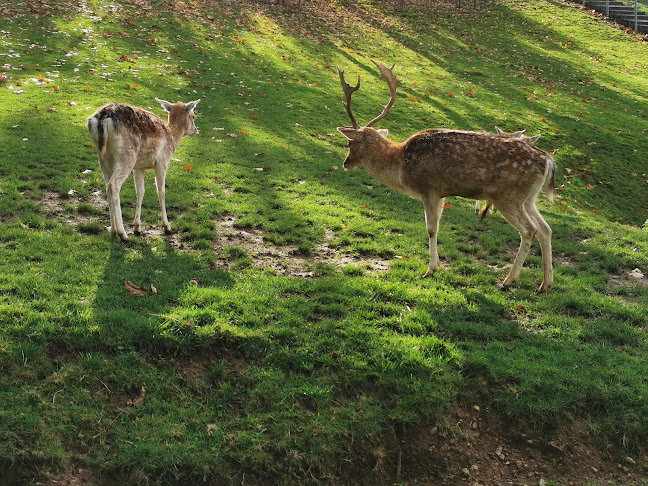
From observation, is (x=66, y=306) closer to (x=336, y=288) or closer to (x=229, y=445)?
(x=229, y=445)

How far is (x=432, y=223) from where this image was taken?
26.7 feet

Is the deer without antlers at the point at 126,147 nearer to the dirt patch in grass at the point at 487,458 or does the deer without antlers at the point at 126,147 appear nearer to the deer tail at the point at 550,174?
the dirt patch in grass at the point at 487,458

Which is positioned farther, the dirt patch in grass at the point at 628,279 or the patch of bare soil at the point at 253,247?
the dirt patch in grass at the point at 628,279

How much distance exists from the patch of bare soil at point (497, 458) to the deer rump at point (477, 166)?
10.6 ft

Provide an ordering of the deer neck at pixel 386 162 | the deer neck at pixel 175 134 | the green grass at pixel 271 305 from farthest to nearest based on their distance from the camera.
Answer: the deer neck at pixel 175 134
the deer neck at pixel 386 162
the green grass at pixel 271 305

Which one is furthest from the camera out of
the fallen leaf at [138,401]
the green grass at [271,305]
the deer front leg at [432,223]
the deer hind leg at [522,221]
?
the deer front leg at [432,223]

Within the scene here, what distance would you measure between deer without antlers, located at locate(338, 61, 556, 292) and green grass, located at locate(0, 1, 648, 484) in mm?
834

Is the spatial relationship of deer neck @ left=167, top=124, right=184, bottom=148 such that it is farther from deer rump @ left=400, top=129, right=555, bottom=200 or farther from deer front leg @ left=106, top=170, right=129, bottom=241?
deer rump @ left=400, top=129, right=555, bottom=200

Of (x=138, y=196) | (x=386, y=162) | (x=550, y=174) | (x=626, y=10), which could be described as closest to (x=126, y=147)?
(x=138, y=196)

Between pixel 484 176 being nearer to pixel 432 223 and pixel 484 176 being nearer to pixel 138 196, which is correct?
pixel 432 223

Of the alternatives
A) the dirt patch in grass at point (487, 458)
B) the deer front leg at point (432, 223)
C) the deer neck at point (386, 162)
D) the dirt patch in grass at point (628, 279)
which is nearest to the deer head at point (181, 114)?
the deer neck at point (386, 162)

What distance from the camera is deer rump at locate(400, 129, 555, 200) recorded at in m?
7.46

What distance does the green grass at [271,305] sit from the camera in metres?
5.19

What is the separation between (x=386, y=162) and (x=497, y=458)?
456 cm
